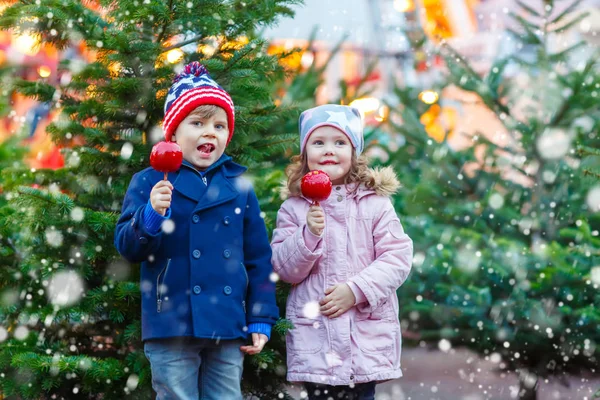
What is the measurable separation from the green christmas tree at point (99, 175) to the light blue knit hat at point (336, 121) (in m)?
0.36

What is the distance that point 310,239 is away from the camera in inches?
126

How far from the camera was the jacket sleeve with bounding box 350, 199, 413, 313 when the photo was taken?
10.6 feet

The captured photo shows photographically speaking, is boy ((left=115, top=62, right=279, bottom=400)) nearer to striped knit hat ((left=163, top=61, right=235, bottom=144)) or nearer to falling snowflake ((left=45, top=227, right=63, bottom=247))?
striped knit hat ((left=163, top=61, right=235, bottom=144))

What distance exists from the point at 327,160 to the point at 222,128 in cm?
56

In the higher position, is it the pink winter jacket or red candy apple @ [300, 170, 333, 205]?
red candy apple @ [300, 170, 333, 205]

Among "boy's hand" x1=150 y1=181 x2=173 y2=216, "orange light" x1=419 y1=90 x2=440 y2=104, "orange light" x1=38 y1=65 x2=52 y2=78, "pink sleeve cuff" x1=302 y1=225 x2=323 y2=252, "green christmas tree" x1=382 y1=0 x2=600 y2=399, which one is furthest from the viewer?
"orange light" x1=419 y1=90 x2=440 y2=104

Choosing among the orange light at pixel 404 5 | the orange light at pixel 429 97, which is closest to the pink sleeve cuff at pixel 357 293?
the orange light at pixel 429 97

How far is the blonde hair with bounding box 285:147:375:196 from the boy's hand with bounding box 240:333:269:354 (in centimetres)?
82

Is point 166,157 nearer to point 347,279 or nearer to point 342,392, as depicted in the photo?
point 347,279

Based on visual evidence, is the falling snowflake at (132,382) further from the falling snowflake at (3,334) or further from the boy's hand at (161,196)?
the boy's hand at (161,196)

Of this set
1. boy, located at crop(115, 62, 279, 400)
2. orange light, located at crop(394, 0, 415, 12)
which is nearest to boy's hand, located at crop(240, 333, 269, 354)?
boy, located at crop(115, 62, 279, 400)

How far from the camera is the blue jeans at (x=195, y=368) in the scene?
2.93 metres

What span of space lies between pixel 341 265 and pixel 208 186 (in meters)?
0.75

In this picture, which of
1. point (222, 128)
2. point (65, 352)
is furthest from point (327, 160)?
point (65, 352)
